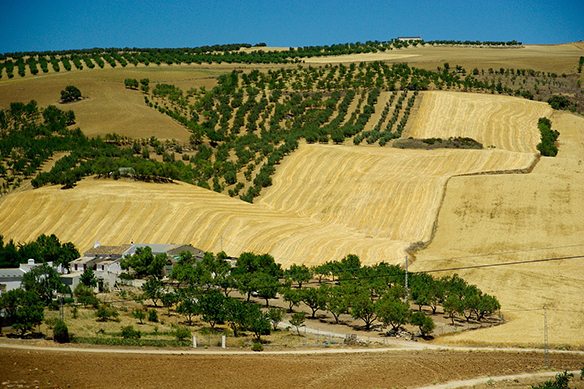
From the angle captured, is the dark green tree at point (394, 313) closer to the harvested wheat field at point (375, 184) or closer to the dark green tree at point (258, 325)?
the dark green tree at point (258, 325)

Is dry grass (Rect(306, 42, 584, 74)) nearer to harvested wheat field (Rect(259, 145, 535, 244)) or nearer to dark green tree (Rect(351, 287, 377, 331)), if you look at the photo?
harvested wheat field (Rect(259, 145, 535, 244))

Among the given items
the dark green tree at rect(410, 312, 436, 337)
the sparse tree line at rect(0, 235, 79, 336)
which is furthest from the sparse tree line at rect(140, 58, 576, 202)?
the dark green tree at rect(410, 312, 436, 337)

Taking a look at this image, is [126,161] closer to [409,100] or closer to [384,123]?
[384,123]

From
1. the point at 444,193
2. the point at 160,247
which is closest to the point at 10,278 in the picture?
the point at 160,247

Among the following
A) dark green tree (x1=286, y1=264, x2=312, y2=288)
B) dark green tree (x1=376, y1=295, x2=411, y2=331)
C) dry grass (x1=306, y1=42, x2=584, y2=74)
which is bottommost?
dark green tree (x1=376, y1=295, x2=411, y2=331)

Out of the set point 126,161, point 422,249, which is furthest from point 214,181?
point 422,249

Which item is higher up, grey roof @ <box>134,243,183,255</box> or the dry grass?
the dry grass
